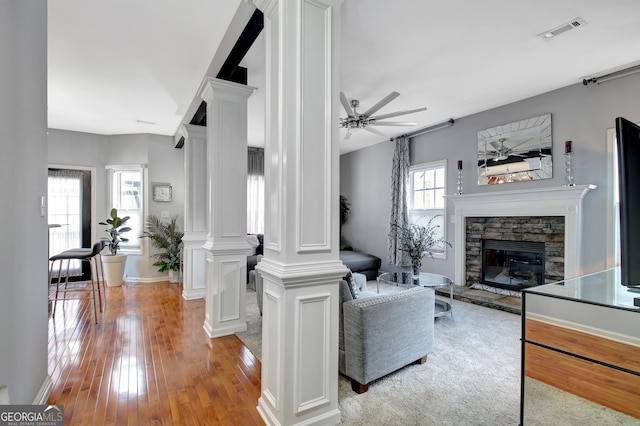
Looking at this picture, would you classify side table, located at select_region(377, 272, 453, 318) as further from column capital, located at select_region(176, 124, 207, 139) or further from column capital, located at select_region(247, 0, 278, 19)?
column capital, located at select_region(176, 124, 207, 139)

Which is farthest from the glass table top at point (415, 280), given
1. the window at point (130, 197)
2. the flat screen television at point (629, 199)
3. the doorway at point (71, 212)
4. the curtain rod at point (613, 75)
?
the doorway at point (71, 212)

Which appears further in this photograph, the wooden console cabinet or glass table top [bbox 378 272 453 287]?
glass table top [bbox 378 272 453 287]

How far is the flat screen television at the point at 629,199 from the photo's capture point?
117cm

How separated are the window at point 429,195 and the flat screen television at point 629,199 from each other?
151 inches

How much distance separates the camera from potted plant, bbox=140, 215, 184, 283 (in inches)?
212

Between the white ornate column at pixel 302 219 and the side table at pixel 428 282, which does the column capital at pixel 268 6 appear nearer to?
the white ornate column at pixel 302 219

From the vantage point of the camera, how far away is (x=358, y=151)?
7.04 meters

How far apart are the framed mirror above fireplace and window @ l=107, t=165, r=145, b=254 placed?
19.5ft

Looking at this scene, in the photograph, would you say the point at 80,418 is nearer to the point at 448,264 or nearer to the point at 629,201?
the point at 629,201

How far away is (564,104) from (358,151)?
12.9 feet

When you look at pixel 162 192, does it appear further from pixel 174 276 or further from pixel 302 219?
pixel 302 219

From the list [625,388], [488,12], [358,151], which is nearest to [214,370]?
[625,388]

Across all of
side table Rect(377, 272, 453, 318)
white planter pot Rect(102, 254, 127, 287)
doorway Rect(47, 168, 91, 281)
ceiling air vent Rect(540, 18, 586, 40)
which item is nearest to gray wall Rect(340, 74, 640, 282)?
ceiling air vent Rect(540, 18, 586, 40)

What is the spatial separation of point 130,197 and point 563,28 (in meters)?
6.69
